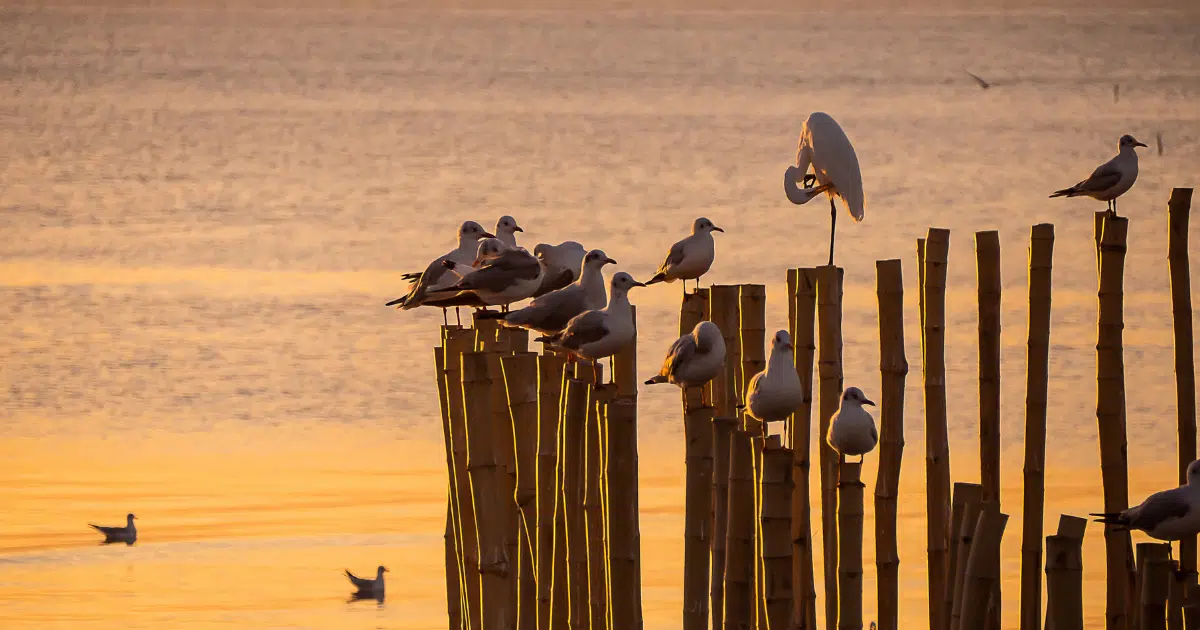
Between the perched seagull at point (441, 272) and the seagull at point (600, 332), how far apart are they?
1675 mm

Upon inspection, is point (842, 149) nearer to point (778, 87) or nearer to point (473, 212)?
point (473, 212)

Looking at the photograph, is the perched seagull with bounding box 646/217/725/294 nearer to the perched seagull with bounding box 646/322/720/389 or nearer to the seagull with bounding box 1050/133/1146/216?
the seagull with bounding box 1050/133/1146/216

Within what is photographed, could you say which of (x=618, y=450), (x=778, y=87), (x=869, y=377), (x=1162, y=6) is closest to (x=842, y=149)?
(x=869, y=377)

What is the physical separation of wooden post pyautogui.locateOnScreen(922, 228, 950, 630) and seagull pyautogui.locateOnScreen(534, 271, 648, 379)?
4.79 feet

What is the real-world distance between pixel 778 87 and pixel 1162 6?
31148mm

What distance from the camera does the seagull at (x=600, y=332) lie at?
10766mm

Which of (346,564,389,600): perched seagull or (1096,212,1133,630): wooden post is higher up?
(1096,212,1133,630): wooden post

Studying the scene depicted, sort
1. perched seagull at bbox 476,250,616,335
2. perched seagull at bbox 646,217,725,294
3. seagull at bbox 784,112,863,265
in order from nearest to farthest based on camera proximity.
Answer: perched seagull at bbox 476,250,616,335, perched seagull at bbox 646,217,725,294, seagull at bbox 784,112,863,265

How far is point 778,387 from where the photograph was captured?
1047cm

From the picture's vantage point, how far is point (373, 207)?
98.3 ft

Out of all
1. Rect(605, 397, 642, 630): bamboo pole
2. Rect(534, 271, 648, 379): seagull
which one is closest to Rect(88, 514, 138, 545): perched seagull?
Rect(534, 271, 648, 379): seagull

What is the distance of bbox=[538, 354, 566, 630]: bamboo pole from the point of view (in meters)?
9.80

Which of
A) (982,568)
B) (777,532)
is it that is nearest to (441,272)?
(777,532)

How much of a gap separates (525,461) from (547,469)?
19cm
